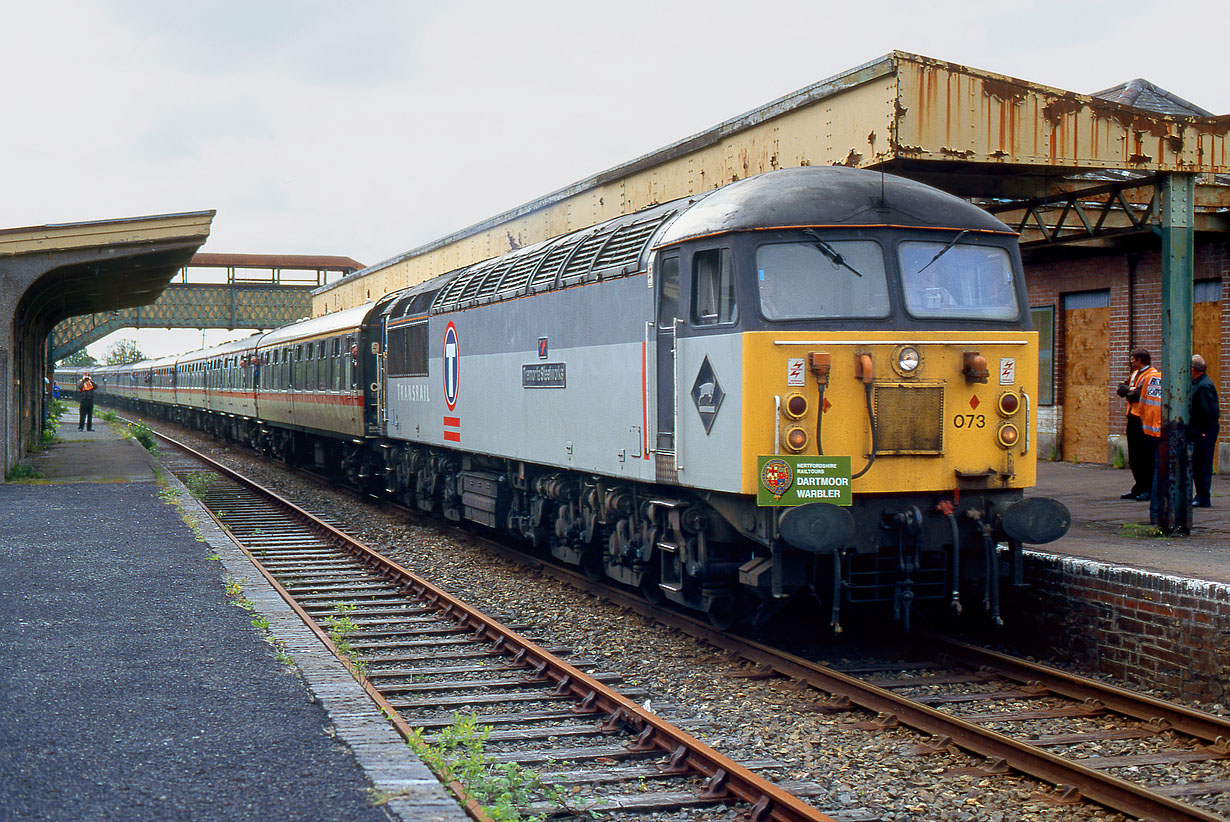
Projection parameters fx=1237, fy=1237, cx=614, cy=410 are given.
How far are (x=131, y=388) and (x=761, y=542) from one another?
61.1m

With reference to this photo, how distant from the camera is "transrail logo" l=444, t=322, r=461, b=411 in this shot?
13.5m

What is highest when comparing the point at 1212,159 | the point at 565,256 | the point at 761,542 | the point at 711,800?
the point at 1212,159

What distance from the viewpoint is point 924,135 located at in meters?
10.7

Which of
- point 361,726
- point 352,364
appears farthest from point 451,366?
point 361,726

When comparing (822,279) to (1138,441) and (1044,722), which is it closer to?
(1044,722)

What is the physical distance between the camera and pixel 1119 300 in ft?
58.5

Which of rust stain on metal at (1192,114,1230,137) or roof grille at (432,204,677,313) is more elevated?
rust stain on metal at (1192,114,1230,137)

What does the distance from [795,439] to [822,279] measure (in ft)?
3.46

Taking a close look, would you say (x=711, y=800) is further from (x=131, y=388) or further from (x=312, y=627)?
(x=131, y=388)

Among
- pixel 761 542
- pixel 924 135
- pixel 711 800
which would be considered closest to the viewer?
pixel 711 800

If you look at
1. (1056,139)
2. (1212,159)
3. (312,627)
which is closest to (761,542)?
(312,627)

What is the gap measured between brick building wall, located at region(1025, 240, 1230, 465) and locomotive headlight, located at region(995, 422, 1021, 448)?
32.4ft

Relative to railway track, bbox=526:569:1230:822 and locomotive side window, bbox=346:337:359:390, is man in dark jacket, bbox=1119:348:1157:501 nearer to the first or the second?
railway track, bbox=526:569:1230:822

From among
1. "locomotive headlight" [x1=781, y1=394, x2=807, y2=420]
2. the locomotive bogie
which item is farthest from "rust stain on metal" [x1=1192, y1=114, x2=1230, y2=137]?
"locomotive headlight" [x1=781, y1=394, x2=807, y2=420]
